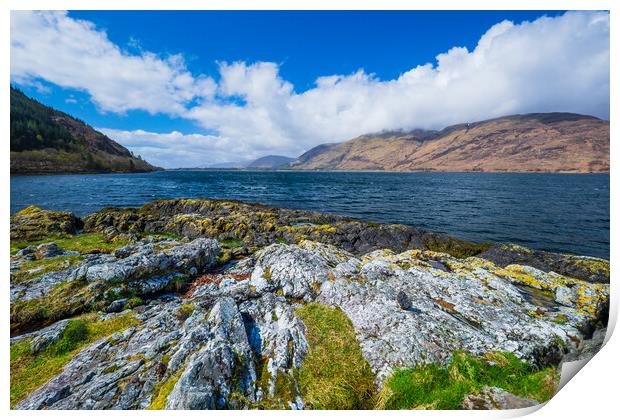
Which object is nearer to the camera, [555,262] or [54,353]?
[54,353]

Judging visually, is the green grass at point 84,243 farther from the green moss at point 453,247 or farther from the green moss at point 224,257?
the green moss at point 453,247

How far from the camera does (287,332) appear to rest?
28.5 feet

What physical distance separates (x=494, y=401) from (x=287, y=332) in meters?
6.12

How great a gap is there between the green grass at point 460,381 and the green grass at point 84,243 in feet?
72.6

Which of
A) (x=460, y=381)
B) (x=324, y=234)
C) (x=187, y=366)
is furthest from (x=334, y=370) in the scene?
(x=324, y=234)

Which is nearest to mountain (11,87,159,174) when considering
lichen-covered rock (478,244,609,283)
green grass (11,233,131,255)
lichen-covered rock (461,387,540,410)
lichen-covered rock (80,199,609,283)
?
lichen-covered rock (80,199,609,283)

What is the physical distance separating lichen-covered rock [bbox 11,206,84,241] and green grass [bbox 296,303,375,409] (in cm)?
2945

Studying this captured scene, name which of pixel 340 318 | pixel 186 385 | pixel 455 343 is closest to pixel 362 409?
pixel 340 318

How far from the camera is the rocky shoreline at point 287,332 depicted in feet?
22.9

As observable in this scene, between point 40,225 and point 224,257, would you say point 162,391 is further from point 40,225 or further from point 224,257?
point 40,225

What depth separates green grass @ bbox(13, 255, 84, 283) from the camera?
43.9ft

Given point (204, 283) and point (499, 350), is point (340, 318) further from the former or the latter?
point (204, 283)

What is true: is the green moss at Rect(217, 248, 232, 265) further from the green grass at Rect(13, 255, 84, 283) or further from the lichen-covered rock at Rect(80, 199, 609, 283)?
the green grass at Rect(13, 255, 84, 283)
